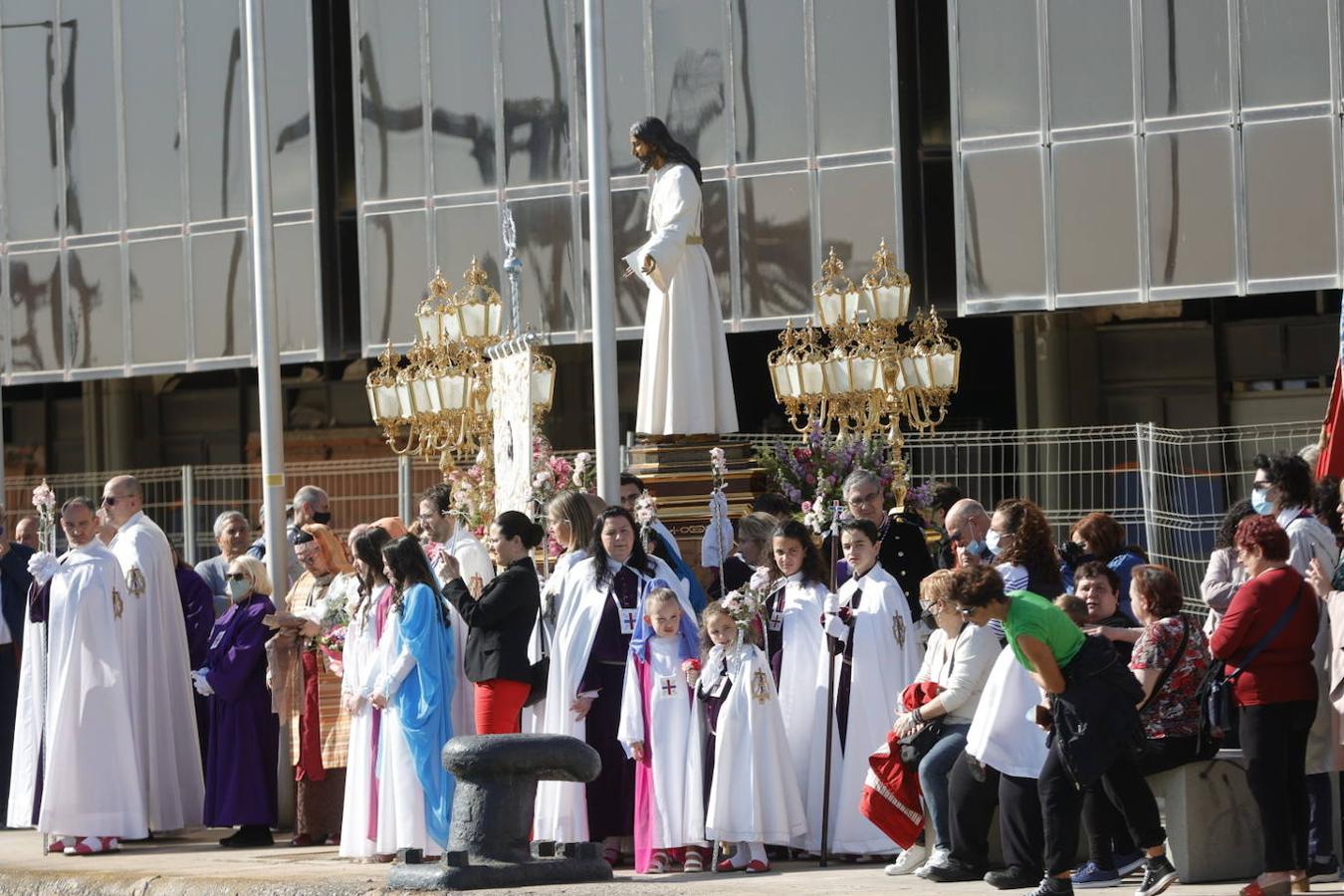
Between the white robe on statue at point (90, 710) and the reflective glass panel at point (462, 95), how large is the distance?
53.6 ft

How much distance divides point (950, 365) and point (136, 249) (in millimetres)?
14922

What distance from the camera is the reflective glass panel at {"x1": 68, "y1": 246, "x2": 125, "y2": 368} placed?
1271 inches

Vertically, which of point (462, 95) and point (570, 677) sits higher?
point (462, 95)

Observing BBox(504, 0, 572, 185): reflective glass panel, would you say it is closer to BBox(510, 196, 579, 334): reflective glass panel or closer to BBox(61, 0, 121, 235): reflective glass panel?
BBox(510, 196, 579, 334): reflective glass panel

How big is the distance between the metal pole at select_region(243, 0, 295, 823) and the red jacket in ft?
21.6

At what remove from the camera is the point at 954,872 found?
10.8 meters

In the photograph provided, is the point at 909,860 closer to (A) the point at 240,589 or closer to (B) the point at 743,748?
(B) the point at 743,748

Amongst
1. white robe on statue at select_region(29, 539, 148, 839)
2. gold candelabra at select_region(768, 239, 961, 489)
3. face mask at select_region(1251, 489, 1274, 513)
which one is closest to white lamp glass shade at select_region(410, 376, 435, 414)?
gold candelabra at select_region(768, 239, 961, 489)

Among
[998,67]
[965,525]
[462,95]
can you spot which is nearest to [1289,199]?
[998,67]

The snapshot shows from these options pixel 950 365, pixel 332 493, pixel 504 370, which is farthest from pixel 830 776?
pixel 332 493

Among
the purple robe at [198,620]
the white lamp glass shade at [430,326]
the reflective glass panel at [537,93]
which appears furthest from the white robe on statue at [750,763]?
the reflective glass panel at [537,93]

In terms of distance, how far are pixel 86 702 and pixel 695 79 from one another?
636 inches

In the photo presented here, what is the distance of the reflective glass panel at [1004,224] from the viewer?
27016mm

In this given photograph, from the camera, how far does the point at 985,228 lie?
2725 centimetres
